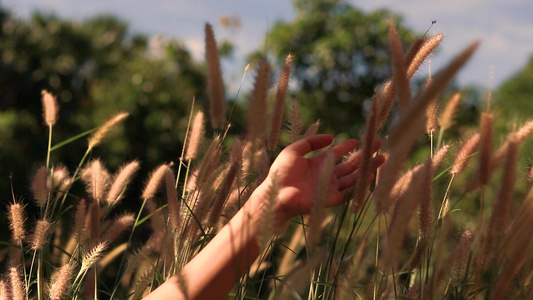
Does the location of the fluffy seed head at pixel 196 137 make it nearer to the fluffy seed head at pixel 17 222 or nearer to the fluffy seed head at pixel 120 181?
the fluffy seed head at pixel 120 181

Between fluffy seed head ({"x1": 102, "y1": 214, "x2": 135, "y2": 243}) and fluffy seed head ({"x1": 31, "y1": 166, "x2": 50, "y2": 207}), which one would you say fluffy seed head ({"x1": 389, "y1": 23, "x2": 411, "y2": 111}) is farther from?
fluffy seed head ({"x1": 31, "y1": 166, "x2": 50, "y2": 207})

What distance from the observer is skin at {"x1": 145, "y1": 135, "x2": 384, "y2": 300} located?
4.41 ft

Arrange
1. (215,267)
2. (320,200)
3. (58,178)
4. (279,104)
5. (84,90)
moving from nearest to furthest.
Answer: (320,200), (215,267), (279,104), (58,178), (84,90)

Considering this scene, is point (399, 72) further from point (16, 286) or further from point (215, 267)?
point (16, 286)

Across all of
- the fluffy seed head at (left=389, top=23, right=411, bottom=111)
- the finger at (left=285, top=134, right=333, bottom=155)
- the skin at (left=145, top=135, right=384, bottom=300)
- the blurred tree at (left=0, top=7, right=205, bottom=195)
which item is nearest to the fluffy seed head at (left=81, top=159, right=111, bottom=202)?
the skin at (left=145, top=135, right=384, bottom=300)

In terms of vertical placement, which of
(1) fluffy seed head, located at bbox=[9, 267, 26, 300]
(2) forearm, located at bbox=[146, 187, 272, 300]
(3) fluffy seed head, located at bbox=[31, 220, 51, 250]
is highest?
(3) fluffy seed head, located at bbox=[31, 220, 51, 250]

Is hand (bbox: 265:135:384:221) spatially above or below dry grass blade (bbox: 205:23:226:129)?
below

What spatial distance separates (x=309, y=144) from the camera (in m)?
1.46

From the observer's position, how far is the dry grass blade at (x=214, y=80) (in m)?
1.39

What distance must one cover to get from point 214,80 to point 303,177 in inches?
11.3

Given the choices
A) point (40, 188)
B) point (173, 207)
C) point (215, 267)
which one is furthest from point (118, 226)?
point (215, 267)

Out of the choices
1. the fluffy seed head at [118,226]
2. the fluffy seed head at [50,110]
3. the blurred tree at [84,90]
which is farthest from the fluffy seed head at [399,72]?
the blurred tree at [84,90]

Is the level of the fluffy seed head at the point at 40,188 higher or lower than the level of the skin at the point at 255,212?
higher

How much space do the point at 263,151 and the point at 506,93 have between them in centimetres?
1673
